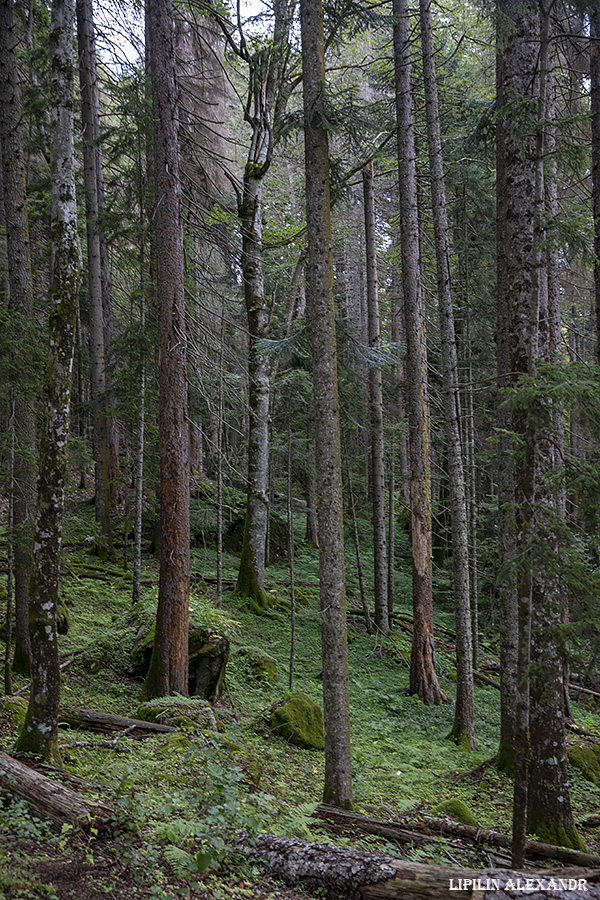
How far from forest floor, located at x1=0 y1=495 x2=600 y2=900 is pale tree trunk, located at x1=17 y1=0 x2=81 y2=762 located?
2.73ft

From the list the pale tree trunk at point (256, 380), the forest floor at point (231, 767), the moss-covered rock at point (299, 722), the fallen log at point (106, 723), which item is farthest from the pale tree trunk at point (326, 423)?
the pale tree trunk at point (256, 380)

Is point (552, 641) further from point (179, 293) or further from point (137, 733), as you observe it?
point (179, 293)

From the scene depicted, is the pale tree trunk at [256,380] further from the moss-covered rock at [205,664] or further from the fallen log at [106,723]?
the fallen log at [106,723]

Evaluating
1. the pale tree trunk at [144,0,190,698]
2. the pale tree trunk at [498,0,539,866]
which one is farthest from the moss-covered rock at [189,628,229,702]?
the pale tree trunk at [498,0,539,866]

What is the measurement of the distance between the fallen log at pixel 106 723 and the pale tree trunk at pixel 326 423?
7.71ft

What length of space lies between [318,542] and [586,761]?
549 centimetres

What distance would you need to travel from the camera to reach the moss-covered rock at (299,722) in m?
8.91

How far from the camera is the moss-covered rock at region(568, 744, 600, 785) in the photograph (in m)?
8.69

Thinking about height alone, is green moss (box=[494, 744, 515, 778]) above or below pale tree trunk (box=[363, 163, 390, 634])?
below

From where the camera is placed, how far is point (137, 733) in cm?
705

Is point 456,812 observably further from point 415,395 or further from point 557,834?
point 415,395

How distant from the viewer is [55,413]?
17.6ft

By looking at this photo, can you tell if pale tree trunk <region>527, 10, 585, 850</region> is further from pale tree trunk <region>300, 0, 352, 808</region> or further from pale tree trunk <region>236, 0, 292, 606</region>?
pale tree trunk <region>236, 0, 292, 606</region>

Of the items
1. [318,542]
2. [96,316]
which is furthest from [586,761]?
[96,316]
